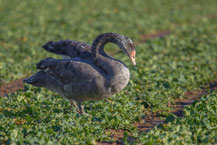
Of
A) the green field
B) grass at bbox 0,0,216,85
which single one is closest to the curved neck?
the green field

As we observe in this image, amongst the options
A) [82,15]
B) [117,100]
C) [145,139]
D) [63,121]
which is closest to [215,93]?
[117,100]

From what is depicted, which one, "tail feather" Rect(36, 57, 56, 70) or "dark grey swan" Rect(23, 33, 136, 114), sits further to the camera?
"tail feather" Rect(36, 57, 56, 70)

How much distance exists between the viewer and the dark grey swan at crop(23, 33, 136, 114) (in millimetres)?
6062

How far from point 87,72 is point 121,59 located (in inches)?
187

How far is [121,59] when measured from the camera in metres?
10.8

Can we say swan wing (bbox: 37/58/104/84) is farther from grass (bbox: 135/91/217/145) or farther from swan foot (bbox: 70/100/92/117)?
grass (bbox: 135/91/217/145)

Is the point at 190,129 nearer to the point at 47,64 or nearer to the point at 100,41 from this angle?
the point at 100,41

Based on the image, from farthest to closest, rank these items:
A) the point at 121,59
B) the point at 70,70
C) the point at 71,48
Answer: the point at 121,59 → the point at 71,48 → the point at 70,70

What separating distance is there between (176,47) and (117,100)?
6.31m

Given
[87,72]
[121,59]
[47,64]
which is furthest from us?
[121,59]

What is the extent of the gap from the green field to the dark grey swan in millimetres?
444

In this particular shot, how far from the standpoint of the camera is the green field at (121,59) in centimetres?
571

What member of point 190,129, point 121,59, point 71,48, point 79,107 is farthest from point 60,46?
point 121,59

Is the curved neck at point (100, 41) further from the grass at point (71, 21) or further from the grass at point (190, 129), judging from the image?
the grass at point (71, 21)
